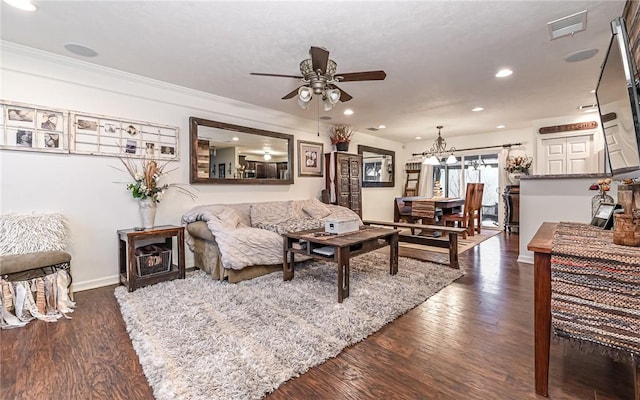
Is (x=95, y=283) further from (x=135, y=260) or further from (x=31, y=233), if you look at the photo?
(x=31, y=233)

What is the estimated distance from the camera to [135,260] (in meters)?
2.91

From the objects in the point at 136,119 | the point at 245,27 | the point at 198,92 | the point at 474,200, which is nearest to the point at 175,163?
the point at 136,119

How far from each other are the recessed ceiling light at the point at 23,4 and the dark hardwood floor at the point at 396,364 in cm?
231

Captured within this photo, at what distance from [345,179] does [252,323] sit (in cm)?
384

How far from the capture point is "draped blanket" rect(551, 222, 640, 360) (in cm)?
111

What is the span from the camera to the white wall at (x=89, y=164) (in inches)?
103

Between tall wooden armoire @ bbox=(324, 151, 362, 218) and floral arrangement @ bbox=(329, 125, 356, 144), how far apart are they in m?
0.29

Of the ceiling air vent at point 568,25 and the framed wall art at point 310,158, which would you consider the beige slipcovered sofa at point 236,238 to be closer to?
the framed wall art at point 310,158

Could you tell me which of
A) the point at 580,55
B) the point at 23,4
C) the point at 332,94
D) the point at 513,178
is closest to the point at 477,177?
the point at 513,178

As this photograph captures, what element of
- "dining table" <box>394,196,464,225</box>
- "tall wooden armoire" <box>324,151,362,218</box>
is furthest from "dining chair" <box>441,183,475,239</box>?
"tall wooden armoire" <box>324,151,362,218</box>

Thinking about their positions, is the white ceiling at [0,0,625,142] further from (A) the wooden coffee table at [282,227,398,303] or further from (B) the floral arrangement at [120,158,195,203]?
(A) the wooden coffee table at [282,227,398,303]

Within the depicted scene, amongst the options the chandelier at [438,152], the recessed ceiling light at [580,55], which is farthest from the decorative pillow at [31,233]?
the chandelier at [438,152]

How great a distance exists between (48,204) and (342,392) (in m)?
3.19

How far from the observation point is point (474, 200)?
5715mm
